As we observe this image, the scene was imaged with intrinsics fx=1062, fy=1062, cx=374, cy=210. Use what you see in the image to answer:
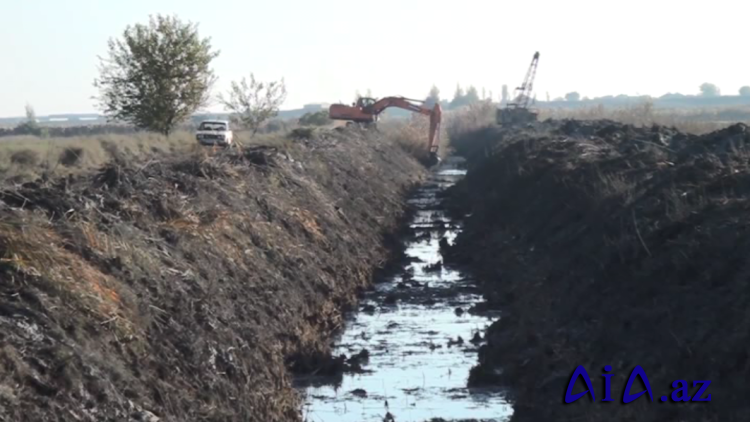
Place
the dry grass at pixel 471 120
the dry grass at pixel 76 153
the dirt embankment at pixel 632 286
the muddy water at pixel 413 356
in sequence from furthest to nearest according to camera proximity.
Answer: the dry grass at pixel 471 120, the dry grass at pixel 76 153, the muddy water at pixel 413 356, the dirt embankment at pixel 632 286

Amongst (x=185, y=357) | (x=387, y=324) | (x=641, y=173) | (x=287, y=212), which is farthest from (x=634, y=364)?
(x=287, y=212)

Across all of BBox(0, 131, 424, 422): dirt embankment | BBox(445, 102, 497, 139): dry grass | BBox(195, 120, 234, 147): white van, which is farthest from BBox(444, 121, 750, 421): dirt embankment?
BBox(445, 102, 497, 139): dry grass

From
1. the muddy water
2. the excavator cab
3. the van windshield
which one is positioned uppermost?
the excavator cab

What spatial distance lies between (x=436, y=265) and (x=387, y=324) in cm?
672

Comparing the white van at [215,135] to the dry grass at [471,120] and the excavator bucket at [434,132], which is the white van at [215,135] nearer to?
the excavator bucket at [434,132]

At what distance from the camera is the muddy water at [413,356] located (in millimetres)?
12555

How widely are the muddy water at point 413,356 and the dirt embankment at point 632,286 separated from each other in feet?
1.59

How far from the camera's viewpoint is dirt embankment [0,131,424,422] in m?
8.38

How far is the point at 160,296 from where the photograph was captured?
1123 cm

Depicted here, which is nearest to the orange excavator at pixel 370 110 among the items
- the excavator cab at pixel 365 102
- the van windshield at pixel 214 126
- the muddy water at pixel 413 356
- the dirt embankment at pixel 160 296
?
the excavator cab at pixel 365 102

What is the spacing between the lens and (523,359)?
535 inches

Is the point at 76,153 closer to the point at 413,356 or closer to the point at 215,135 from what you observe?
the point at 215,135

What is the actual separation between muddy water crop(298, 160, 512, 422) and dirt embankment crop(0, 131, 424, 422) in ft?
1.86

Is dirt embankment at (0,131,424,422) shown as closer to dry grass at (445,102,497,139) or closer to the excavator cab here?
the excavator cab
